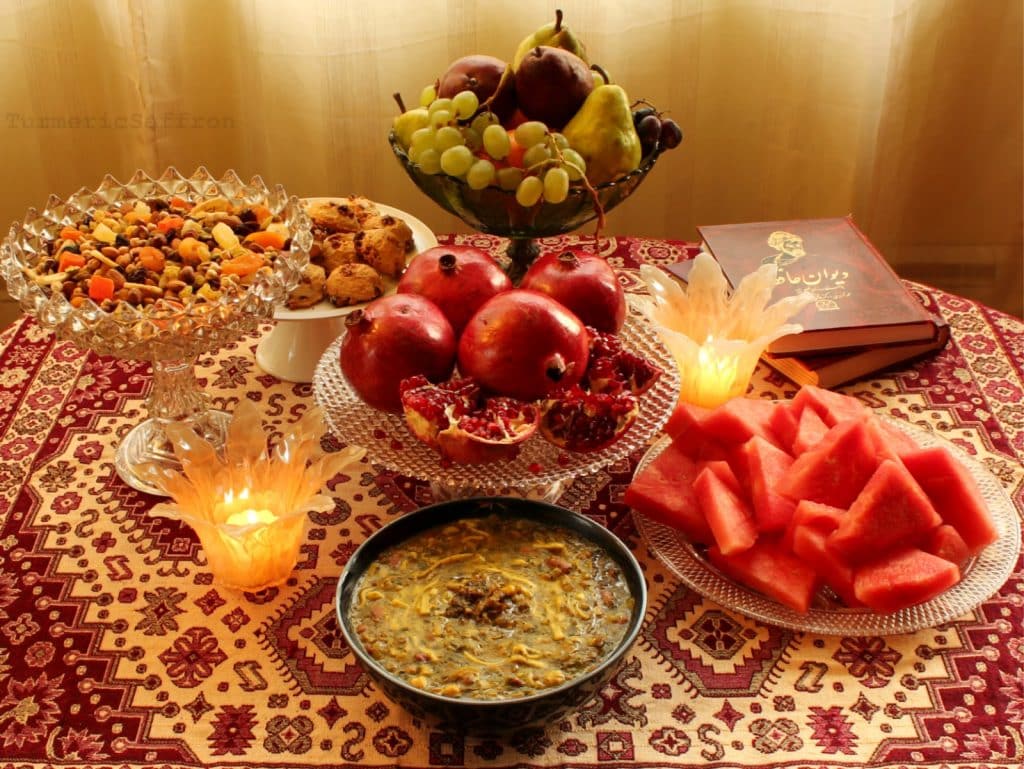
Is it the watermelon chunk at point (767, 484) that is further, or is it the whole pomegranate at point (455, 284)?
the whole pomegranate at point (455, 284)

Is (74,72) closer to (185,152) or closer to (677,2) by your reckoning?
(185,152)

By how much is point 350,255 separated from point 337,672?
569 millimetres

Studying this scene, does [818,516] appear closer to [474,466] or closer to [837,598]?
[837,598]

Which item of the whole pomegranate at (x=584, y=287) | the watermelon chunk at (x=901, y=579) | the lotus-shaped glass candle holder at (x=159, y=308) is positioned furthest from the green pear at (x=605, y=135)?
the watermelon chunk at (x=901, y=579)

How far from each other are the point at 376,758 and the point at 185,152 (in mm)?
1629

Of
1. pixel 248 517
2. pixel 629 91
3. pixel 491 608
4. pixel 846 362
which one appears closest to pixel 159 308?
pixel 248 517

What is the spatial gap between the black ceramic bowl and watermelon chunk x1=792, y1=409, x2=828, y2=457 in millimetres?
247

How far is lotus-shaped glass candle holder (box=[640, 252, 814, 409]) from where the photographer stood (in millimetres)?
1267

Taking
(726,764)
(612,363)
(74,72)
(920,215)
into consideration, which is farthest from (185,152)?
(726,764)

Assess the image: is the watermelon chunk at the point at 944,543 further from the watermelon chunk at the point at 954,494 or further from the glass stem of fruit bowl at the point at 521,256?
the glass stem of fruit bowl at the point at 521,256

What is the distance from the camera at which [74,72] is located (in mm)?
2113

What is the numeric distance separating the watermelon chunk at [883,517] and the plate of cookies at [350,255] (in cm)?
62

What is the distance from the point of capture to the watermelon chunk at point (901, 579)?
970 mm

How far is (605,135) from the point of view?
1.26 m
